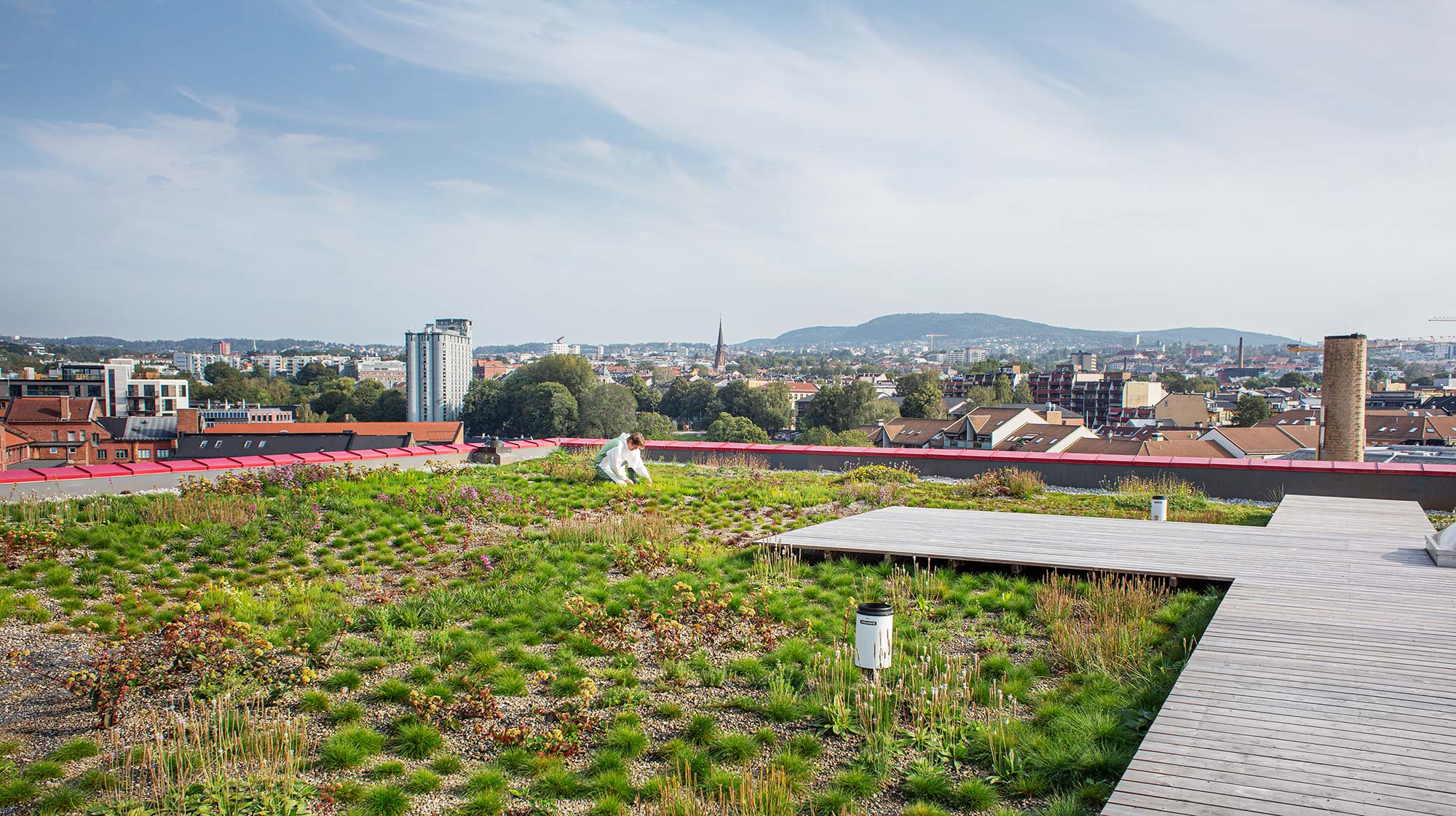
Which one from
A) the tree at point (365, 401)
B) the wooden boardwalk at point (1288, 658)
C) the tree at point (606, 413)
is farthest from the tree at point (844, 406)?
the wooden boardwalk at point (1288, 658)

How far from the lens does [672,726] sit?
15.6 feet

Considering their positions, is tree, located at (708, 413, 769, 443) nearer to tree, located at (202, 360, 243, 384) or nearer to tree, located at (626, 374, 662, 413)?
tree, located at (626, 374, 662, 413)

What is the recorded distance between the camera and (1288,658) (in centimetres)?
495

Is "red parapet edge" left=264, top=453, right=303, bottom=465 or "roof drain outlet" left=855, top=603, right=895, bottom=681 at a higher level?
"red parapet edge" left=264, top=453, right=303, bottom=465

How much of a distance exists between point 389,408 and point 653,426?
123ft

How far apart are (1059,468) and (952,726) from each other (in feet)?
34.2

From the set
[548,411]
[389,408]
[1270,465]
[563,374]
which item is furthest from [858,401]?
[1270,465]

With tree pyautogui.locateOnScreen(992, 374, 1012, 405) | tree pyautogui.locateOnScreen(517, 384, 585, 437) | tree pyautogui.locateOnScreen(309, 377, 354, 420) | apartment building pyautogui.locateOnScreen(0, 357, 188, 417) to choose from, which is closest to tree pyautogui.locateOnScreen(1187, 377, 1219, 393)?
tree pyautogui.locateOnScreen(992, 374, 1012, 405)

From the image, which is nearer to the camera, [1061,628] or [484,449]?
[1061,628]

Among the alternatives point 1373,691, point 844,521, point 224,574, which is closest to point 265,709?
point 224,574

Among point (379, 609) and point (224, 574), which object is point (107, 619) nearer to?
point (224, 574)

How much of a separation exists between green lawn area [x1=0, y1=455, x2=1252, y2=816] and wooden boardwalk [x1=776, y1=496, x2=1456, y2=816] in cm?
35

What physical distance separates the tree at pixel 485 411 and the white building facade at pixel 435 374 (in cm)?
2823

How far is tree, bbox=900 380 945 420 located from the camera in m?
76.2
